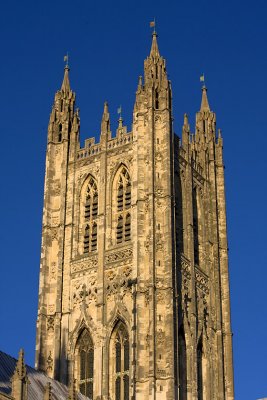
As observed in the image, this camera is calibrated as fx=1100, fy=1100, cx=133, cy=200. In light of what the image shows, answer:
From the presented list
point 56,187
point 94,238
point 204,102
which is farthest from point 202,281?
point 204,102

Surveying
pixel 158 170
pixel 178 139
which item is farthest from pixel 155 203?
pixel 178 139

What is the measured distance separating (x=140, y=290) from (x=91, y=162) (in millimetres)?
10702

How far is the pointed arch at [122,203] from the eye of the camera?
61062 mm

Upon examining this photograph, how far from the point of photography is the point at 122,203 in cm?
6231

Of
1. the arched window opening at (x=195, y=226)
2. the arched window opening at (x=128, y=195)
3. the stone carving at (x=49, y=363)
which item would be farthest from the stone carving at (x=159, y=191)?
the stone carving at (x=49, y=363)

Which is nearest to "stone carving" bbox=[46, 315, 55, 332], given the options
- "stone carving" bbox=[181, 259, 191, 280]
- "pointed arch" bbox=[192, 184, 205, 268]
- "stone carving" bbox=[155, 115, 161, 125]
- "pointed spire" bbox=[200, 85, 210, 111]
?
"stone carving" bbox=[181, 259, 191, 280]

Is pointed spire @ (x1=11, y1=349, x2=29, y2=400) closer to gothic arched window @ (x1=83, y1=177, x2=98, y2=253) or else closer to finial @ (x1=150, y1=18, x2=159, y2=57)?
gothic arched window @ (x1=83, y1=177, x2=98, y2=253)

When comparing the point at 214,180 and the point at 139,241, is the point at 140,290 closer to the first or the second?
the point at 139,241

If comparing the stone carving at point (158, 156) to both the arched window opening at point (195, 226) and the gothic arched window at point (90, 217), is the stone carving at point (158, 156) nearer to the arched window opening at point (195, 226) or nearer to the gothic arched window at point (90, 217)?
the gothic arched window at point (90, 217)

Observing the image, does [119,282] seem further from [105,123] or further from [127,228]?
[105,123]

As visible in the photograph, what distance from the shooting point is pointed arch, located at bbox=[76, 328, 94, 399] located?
57.9 metres

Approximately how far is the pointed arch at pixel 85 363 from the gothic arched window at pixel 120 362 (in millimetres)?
1438

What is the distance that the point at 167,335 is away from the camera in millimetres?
55938

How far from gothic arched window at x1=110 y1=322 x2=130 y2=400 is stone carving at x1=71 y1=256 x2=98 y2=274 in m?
4.40
